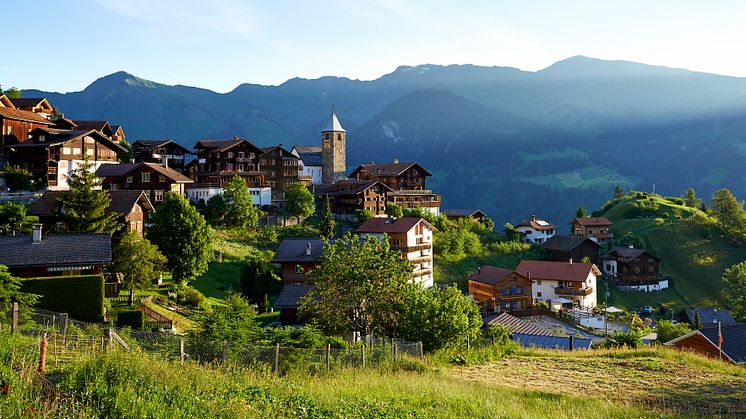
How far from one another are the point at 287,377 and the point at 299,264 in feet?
107

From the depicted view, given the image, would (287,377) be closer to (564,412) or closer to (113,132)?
(564,412)

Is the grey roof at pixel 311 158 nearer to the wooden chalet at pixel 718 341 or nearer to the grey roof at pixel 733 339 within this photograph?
the wooden chalet at pixel 718 341

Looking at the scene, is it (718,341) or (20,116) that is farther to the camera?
(20,116)

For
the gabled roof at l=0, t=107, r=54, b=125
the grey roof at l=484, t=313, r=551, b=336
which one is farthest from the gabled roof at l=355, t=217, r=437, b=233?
the gabled roof at l=0, t=107, r=54, b=125

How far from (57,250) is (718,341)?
1437 inches

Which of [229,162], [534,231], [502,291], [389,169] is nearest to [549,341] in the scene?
[502,291]

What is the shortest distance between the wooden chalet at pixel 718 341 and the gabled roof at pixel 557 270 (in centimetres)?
2948

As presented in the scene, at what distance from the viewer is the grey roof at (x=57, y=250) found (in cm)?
2802

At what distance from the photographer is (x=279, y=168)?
83062mm

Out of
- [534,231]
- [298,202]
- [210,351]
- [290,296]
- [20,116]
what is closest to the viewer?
[210,351]

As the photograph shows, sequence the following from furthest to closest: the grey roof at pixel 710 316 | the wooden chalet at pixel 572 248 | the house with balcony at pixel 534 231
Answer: the house with balcony at pixel 534 231 → the wooden chalet at pixel 572 248 → the grey roof at pixel 710 316

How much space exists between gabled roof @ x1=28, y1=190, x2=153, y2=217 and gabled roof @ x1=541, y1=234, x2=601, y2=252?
58.7 metres

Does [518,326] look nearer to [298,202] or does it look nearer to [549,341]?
[549,341]

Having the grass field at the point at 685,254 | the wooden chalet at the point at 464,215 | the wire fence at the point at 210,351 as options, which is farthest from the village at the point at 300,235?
the wire fence at the point at 210,351
